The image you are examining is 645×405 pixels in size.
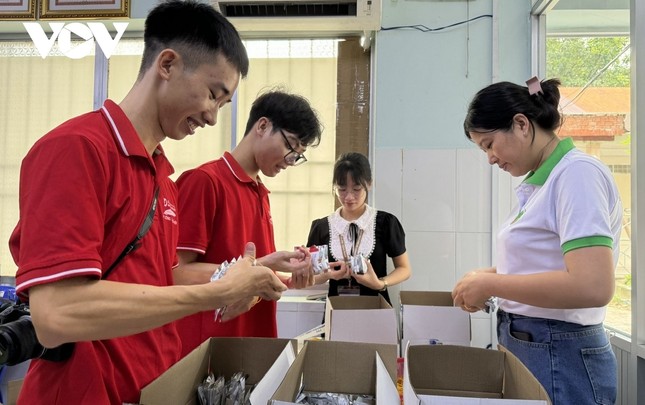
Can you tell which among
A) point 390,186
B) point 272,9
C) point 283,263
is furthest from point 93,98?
point 283,263

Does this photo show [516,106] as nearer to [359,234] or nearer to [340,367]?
[340,367]

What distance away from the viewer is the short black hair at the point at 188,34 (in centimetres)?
95

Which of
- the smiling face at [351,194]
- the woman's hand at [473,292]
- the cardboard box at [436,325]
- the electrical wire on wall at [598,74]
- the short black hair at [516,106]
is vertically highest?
the electrical wire on wall at [598,74]

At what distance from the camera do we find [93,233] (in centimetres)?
72

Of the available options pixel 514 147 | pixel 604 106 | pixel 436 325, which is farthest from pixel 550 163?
pixel 604 106

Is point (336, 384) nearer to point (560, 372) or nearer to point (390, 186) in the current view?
point (560, 372)

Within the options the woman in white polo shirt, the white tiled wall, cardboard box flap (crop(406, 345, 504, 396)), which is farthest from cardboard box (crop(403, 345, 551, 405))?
the white tiled wall

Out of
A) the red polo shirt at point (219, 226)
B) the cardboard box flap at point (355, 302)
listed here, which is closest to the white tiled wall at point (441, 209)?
the cardboard box flap at point (355, 302)

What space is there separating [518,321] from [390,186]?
1.65m

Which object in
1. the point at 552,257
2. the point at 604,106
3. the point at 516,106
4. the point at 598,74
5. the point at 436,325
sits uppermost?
the point at 598,74

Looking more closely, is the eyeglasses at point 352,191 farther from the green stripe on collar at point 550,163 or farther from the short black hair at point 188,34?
the short black hair at point 188,34

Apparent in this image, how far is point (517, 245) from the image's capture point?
1.21 metres

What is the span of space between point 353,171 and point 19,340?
1908 mm

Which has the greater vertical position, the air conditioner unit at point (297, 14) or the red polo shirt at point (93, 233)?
the air conditioner unit at point (297, 14)
